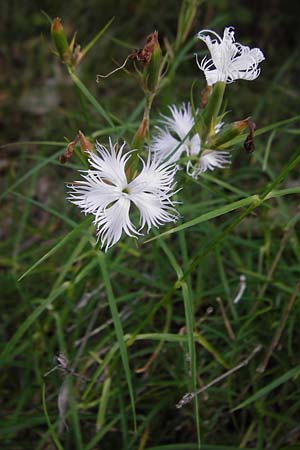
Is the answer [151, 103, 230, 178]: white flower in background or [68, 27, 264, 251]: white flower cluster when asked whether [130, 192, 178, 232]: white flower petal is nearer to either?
[68, 27, 264, 251]: white flower cluster

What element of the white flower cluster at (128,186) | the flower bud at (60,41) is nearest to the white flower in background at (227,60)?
the white flower cluster at (128,186)

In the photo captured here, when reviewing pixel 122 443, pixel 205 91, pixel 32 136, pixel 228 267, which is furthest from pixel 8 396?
pixel 32 136

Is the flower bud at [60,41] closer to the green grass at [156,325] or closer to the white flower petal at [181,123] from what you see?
the green grass at [156,325]

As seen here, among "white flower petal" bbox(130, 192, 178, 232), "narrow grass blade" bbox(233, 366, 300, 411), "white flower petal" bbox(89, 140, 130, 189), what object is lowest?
"narrow grass blade" bbox(233, 366, 300, 411)

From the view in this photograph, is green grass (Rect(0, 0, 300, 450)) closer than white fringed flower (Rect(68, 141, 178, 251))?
Answer: No

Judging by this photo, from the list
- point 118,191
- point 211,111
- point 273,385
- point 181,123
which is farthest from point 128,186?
point 273,385

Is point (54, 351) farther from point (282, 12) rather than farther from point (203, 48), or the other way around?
point (282, 12)

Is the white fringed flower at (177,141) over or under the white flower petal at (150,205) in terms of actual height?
over

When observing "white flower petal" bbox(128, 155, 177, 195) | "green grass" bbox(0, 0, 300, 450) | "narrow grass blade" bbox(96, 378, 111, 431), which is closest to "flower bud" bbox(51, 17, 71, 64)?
"green grass" bbox(0, 0, 300, 450)

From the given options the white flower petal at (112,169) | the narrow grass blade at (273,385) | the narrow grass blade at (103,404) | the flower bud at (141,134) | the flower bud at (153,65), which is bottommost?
the narrow grass blade at (103,404)
